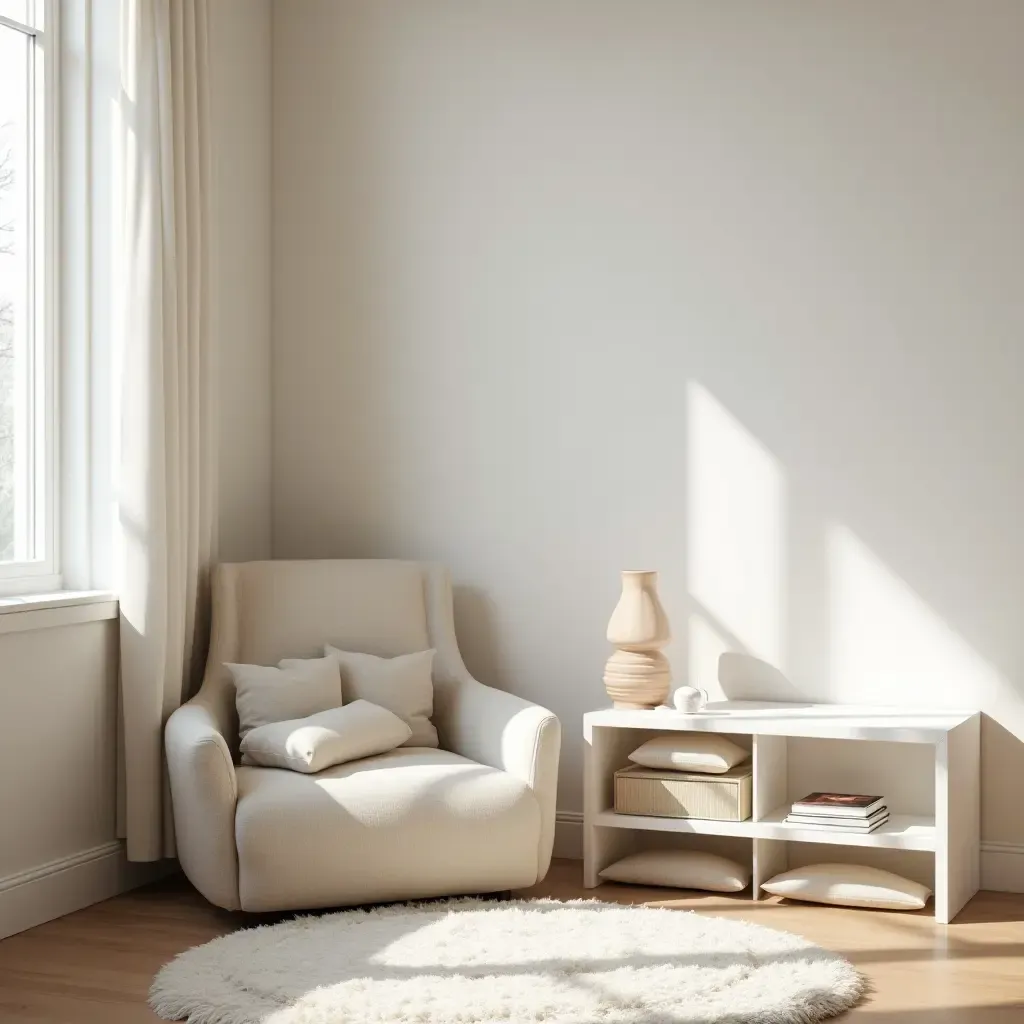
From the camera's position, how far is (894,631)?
3838mm

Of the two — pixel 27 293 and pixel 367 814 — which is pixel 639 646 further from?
pixel 27 293

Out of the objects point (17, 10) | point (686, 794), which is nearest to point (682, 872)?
point (686, 794)

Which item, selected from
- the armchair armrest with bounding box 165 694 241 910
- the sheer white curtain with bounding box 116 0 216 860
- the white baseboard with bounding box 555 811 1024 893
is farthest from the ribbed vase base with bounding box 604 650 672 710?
the sheer white curtain with bounding box 116 0 216 860

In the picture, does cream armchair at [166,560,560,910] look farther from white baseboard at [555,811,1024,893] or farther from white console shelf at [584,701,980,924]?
white baseboard at [555,811,1024,893]

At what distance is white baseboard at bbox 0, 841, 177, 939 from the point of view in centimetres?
338

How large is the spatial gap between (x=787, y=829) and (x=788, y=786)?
1.10ft

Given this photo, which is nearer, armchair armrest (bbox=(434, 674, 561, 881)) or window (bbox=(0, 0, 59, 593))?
armchair armrest (bbox=(434, 674, 561, 881))

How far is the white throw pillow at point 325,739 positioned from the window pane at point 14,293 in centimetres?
84

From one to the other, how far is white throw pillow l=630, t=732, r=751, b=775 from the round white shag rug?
0.45 meters

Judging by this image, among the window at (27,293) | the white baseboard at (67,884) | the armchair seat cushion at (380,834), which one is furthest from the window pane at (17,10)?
the white baseboard at (67,884)

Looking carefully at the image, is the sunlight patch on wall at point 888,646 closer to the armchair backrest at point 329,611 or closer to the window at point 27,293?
the armchair backrest at point 329,611

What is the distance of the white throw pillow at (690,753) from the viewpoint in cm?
373

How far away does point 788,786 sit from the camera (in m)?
3.95

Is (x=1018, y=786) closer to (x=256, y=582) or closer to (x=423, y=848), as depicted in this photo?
(x=423, y=848)
